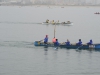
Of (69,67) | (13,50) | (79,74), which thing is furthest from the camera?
(13,50)

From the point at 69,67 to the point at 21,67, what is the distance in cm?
496

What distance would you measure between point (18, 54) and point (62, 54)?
5.24 metres

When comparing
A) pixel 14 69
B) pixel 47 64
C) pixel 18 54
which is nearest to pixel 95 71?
pixel 47 64

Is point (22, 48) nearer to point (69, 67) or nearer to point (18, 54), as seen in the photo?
point (18, 54)

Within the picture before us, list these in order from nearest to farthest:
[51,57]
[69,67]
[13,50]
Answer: [69,67], [51,57], [13,50]

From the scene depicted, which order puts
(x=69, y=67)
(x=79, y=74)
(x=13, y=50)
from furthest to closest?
(x=13, y=50) < (x=69, y=67) < (x=79, y=74)

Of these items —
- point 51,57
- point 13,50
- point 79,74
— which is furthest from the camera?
point 13,50

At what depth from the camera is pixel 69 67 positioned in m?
42.5

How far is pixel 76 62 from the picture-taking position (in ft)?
148

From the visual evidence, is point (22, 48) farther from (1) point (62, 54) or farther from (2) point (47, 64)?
(2) point (47, 64)

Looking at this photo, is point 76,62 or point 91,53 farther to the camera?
point 91,53

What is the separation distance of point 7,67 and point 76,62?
7973mm

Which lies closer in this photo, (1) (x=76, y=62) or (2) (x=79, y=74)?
(2) (x=79, y=74)

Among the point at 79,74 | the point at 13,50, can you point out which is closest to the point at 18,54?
the point at 13,50
